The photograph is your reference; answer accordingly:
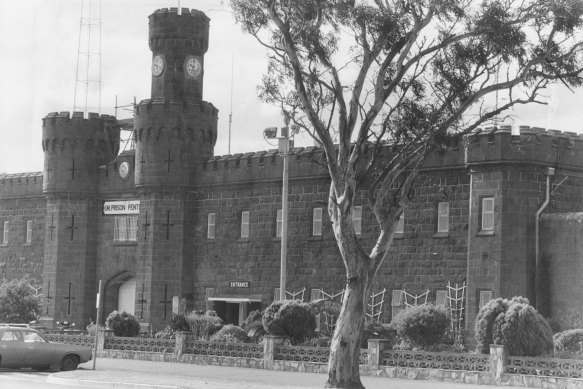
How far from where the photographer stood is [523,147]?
132 feet

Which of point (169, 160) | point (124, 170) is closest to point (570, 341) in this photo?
point (169, 160)

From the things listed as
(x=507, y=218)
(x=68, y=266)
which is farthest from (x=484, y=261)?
(x=68, y=266)

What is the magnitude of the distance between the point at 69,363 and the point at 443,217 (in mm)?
15575

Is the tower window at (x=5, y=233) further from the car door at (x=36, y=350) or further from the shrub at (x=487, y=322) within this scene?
the shrub at (x=487, y=322)

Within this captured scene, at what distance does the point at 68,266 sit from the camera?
2233 inches

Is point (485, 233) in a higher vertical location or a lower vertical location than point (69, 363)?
higher

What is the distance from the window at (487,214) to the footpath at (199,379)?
407 inches

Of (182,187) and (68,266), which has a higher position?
(182,187)

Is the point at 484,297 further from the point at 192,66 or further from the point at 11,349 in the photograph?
the point at 192,66

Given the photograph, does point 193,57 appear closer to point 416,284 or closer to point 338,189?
point 416,284

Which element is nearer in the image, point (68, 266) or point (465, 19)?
point (465, 19)

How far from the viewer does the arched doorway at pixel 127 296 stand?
5559 cm

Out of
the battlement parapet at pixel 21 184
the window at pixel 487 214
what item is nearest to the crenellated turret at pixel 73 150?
the battlement parapet at pixel 21 184

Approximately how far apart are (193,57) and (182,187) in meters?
6.09
